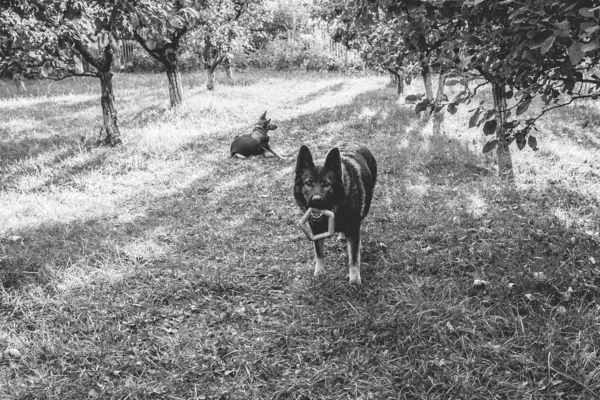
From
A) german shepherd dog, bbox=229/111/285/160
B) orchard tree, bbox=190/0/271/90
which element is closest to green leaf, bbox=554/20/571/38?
german shepherd dog, bbox=229/111/285/160

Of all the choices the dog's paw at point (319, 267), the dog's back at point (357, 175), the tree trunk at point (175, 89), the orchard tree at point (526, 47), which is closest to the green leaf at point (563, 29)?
the orchard tree at point (526, 47)

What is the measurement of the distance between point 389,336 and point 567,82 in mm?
2436

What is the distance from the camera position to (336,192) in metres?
4.20

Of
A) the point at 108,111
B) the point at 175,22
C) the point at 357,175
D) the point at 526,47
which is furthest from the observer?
the point at 108,111

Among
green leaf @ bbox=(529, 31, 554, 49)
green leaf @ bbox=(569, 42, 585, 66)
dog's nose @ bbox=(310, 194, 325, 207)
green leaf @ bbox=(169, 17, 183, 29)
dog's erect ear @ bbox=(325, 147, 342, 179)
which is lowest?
dog's nose @ bbox=(310, 194, 325, 207)

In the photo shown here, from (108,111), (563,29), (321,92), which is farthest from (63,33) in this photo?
(321,92)

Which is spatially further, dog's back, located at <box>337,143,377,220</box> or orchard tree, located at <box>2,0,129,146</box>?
dog's back, located at <box>337,143,377,220</box>

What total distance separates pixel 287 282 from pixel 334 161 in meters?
1.60

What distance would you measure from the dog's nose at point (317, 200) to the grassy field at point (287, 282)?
42.0 inches

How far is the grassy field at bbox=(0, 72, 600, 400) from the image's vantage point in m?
3.34

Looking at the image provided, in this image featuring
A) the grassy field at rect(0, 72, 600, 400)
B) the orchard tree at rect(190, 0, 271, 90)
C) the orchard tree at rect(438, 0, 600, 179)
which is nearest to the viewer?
the orchard tree at rect(438, 0, 600, 179)

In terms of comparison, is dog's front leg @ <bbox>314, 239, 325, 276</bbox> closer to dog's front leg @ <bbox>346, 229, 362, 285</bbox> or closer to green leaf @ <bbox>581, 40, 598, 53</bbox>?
dog's front leg @ <bbox>346, 229, 362, 285</bbox>

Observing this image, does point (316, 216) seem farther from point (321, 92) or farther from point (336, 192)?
point (321, 92)

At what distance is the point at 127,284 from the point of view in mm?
4715
